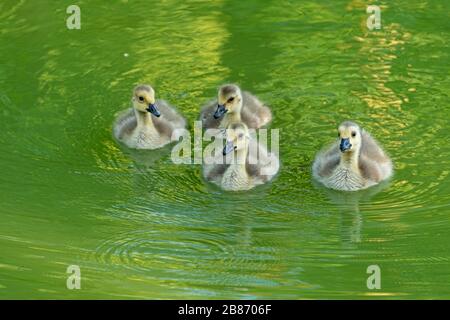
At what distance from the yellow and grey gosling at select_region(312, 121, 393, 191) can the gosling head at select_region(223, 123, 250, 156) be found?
22.4 inches

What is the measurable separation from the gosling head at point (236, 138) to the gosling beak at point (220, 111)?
1.98 feet

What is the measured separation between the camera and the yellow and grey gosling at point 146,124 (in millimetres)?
10055

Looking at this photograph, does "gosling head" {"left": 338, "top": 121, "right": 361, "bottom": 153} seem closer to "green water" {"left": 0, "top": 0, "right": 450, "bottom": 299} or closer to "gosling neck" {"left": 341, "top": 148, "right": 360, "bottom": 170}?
"gosling neck" {"left": 341, "top": 148, "right": 360, "bottom": 170}

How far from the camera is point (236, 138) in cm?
930

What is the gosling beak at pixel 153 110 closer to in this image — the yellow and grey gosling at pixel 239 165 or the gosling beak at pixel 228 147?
the yellow and grey gosling at pixel 239 165

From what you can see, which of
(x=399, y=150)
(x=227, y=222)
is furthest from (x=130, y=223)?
(x=399, y=150)

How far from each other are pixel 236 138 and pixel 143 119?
1155 mm

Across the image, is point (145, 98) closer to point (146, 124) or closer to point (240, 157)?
point (146, 124)

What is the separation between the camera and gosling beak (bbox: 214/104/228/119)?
9.97 m
